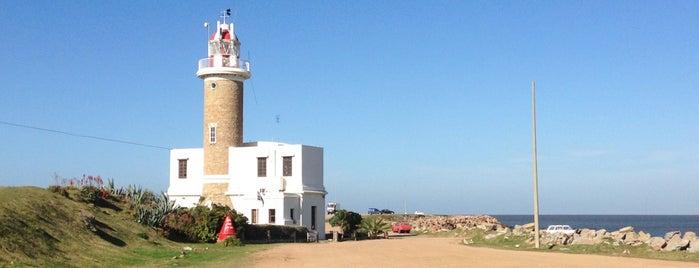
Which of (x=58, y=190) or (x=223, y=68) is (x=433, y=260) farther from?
(x=223, y=68)

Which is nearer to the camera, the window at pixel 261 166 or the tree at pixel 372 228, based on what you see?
the window at pixel 261 166

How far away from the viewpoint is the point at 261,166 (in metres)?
41.2

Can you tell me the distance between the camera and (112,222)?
29578 mm

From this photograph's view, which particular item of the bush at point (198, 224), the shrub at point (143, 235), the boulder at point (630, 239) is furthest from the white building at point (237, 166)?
the boulder at point (630, 239)

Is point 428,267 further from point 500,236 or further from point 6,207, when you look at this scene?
point 500,236

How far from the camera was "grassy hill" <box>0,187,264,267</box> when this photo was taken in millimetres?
20688

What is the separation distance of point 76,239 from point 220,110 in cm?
1824

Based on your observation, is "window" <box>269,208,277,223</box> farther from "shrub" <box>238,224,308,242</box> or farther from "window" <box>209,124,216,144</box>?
"window" <box>209,124,216,144</box>

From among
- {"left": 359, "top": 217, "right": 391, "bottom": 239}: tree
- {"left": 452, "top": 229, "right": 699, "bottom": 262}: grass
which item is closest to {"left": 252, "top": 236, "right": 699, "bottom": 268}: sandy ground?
{"left": 452, "top": 229, "right": 699, "bottom": 262}: grass

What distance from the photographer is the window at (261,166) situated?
41.2 m

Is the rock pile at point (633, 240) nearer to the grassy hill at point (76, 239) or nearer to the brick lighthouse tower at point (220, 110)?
the grassy hill at point (76, 239)

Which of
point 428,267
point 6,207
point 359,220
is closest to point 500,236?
point 359,220

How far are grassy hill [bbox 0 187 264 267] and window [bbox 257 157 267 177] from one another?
9866 millimetres

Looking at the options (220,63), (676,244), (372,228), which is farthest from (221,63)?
(676,244)
